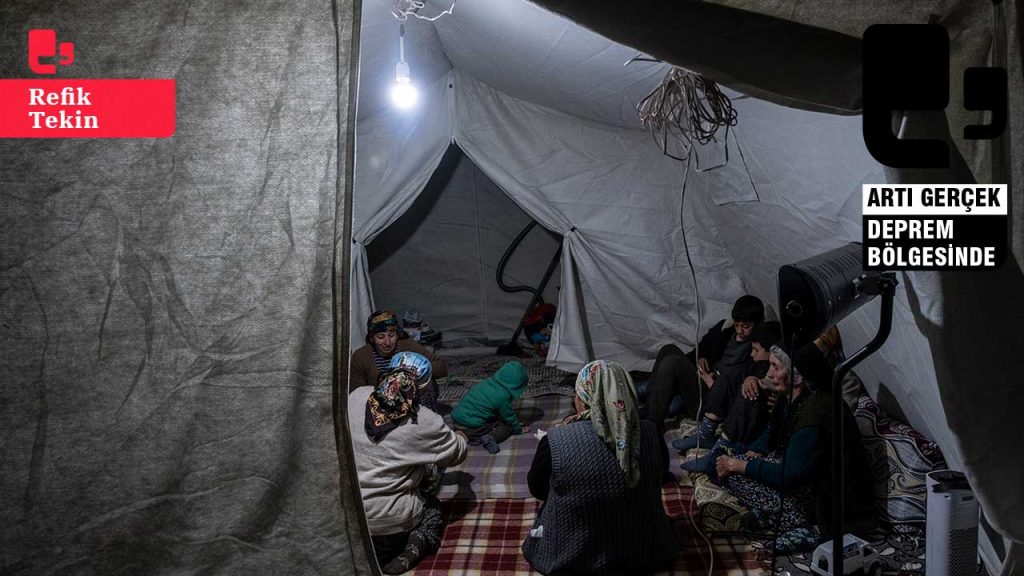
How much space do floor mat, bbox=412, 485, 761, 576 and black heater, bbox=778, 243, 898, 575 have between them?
856 millimetres

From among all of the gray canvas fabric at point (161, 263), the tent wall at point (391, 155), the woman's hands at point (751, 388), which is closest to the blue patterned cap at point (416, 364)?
the tent wall at point (391, 155)

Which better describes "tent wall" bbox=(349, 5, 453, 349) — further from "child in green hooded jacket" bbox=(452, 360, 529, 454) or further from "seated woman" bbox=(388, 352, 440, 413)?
"seated woman" bbox=(388, 352, 440, 413)

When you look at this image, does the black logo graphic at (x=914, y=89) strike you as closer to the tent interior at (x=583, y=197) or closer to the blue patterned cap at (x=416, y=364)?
the tent interior at (x=583, y=197)

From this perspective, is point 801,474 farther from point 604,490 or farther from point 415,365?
point 415,365

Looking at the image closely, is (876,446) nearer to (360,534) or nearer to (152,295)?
(360,534)

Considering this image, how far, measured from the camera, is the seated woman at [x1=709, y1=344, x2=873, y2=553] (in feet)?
7.97

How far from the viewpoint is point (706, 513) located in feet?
8.71

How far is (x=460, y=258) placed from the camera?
570cm

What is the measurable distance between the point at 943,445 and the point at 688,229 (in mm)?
2260

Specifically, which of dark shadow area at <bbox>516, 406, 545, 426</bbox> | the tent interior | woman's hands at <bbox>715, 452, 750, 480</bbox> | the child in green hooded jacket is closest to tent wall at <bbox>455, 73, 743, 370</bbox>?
the tent interior

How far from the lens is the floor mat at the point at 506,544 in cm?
241

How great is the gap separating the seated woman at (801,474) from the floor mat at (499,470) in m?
0.99

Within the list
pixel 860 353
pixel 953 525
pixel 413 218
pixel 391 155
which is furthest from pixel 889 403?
pixel 413 218

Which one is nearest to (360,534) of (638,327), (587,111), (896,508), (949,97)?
(949,97)
